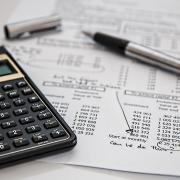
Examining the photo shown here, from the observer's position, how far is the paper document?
1.23ft

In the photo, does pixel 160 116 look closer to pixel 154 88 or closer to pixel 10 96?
pixel 154 88

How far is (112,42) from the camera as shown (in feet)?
1.70

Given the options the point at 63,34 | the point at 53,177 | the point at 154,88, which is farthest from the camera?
the point at 63,34

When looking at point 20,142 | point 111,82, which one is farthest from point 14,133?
point 111,82

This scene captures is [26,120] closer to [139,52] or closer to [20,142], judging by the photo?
[20,142]

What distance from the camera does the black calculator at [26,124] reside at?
352 mm

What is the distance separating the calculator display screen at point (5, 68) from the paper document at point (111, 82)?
38 mm

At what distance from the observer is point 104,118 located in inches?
16.3

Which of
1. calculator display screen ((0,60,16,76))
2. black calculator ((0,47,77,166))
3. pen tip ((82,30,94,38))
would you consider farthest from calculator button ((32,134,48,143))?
pen tip ((82,30,94,38))

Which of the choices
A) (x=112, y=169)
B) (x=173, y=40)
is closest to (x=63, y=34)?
(x=173, y=40)

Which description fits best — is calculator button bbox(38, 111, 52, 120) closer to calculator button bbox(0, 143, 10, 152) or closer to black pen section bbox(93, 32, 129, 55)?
calculator button bbox(0, 143, 10, 152)

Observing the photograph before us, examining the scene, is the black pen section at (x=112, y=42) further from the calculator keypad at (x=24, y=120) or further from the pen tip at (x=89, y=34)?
the calculator keypad at (x=24, y=120)

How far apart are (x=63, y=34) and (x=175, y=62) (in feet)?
0.57

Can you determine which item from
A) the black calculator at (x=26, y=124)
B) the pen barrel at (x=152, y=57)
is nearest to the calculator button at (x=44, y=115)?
the black calculator at (x=26, y=124)
